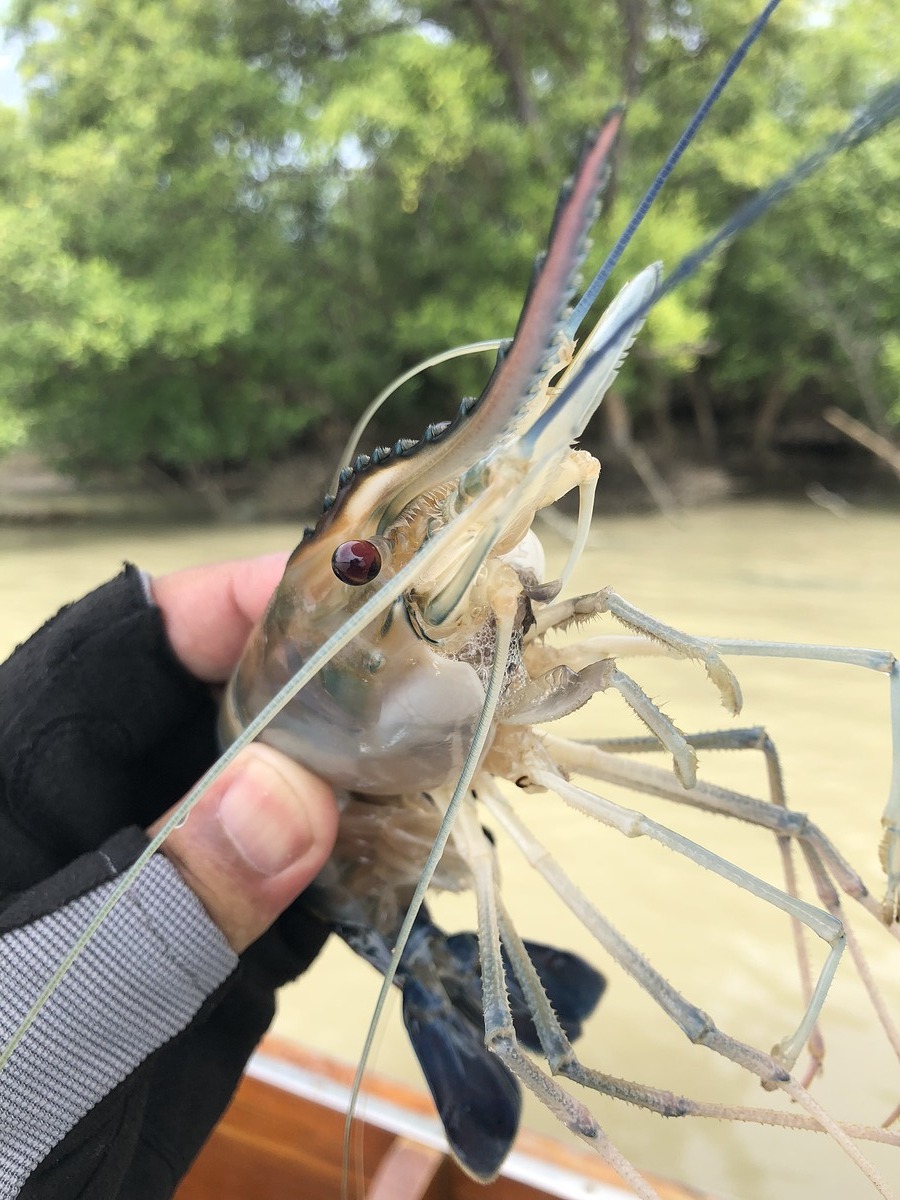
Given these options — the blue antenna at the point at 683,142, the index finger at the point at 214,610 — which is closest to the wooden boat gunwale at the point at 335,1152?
the index finger at the point at 214,610

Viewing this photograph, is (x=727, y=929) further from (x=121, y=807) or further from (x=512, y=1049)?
(x=121, y=807)

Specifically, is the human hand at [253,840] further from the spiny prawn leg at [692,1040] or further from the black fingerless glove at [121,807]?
the spiny prawn leg at [692,1040]

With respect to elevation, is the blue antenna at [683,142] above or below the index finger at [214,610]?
above

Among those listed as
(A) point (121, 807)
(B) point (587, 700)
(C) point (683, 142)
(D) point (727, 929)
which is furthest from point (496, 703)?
(D) point (727, 929)

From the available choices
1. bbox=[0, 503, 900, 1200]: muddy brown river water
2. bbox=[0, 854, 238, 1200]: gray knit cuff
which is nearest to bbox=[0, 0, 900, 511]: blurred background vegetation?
bbox=[0, 503, 900, 1200]: muddy brown river water

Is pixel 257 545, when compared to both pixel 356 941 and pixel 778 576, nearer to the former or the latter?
pixel 778 576

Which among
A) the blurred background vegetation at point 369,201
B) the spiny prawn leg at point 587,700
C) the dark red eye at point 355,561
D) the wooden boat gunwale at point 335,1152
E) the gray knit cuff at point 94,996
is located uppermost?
the blurred background vegetation at point 369,201

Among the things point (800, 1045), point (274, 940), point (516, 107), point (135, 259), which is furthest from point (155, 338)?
point (800, 1045)

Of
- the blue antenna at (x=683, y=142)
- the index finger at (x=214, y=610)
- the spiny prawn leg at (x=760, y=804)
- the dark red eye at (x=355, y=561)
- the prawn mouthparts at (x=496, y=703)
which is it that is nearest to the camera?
the blue antenna at (x=683, y=142)
